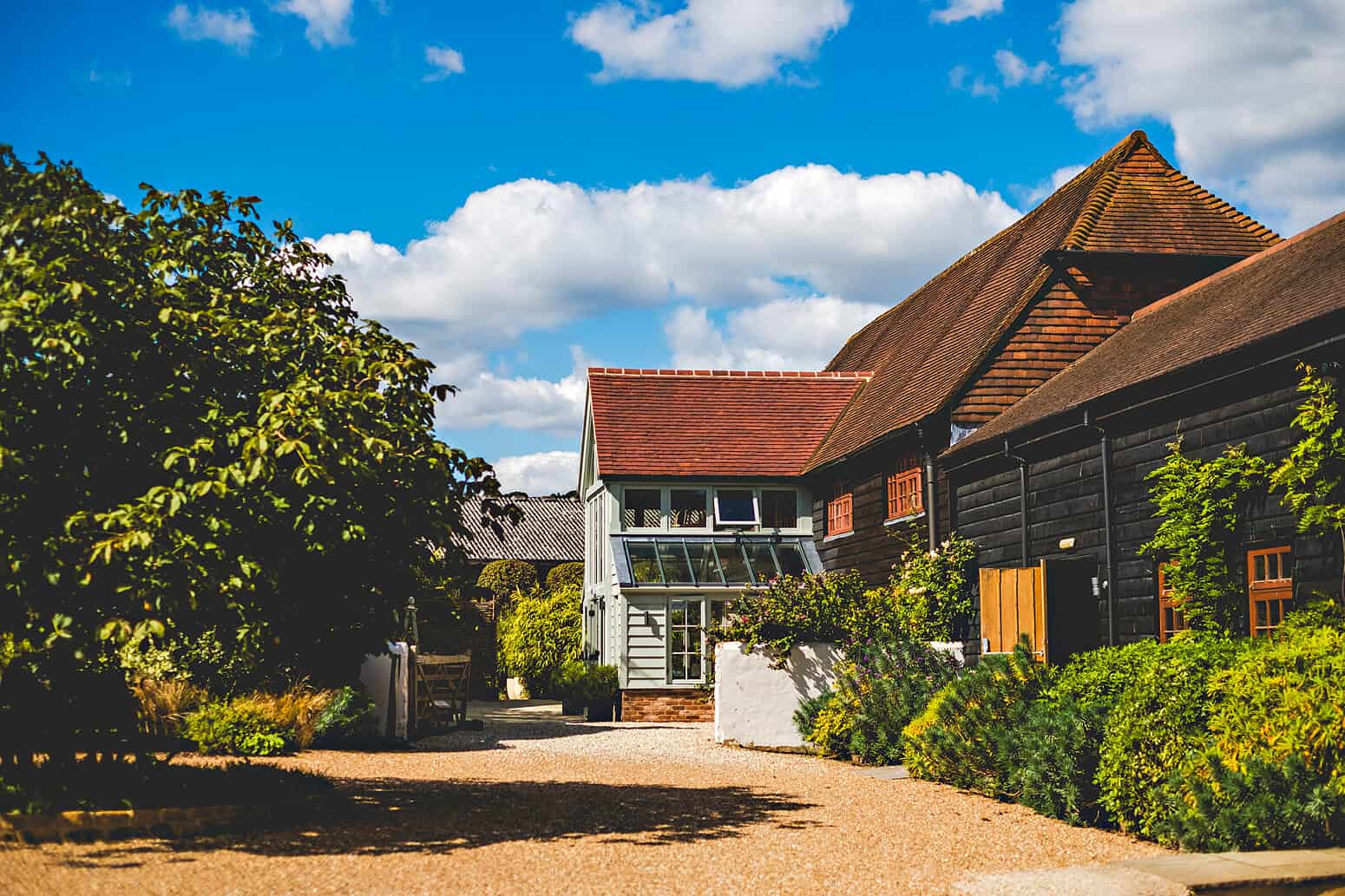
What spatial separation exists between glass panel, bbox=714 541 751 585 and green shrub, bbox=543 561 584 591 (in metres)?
10.3

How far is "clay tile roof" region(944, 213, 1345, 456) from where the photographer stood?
514 inches

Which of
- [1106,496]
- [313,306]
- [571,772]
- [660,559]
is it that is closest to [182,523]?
[313,306]

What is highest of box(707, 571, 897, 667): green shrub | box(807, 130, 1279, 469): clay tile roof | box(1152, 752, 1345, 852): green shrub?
box(807, 130, 1279, 469): clay tile roof

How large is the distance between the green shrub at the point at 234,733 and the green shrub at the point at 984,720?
8.50 meters

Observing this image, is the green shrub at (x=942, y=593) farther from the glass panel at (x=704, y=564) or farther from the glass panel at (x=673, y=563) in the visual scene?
the glass panel at (x=673, y=563)

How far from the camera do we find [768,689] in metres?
18.8

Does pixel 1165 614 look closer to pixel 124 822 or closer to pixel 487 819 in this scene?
pixel 487 819

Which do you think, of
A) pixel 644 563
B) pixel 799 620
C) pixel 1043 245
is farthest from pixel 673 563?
pixel 1043 245

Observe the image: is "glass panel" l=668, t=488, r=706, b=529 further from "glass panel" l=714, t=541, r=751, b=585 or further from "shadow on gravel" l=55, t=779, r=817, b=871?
"shadow on gravel" l=55, t=779, r=817, b=871

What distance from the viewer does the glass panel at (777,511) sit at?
1077 inches

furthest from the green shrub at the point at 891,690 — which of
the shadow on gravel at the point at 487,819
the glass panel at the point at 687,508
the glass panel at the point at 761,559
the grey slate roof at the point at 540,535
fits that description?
the grey slate roof at the point at 540,535

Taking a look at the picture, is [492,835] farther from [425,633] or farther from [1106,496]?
[425,633]

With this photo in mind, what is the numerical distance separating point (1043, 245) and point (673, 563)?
9515 millimetres

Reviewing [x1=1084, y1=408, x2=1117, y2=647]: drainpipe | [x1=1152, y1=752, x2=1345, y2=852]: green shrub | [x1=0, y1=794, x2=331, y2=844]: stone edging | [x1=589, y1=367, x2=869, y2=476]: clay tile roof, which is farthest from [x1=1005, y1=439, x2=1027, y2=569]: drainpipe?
[x1=0, y1=794, x2=331, y2=844]: stone edging
